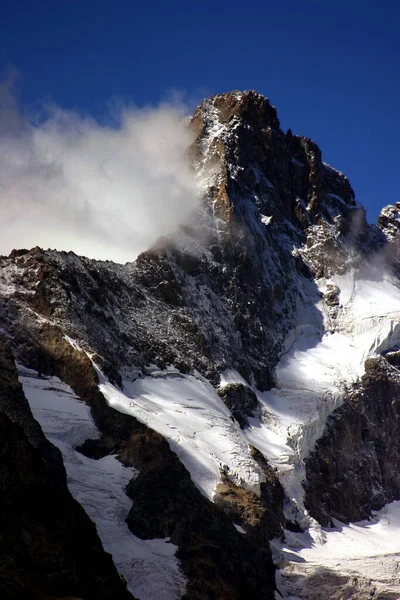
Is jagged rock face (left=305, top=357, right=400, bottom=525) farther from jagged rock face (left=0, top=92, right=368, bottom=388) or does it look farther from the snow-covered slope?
the snow-covered slope

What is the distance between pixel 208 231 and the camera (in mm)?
132750

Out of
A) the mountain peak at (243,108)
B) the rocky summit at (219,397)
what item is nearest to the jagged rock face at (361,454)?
the rocky summit at (219,397)

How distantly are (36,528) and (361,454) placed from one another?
8772 centimetres

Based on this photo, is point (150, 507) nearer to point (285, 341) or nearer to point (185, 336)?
point (185, 336)

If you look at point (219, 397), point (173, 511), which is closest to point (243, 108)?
point (219, 397)

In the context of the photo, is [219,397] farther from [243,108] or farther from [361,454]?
[243,108]

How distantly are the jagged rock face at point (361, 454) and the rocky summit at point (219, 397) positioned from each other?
311 mm

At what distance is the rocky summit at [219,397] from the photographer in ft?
175

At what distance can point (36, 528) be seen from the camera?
44.8 meters

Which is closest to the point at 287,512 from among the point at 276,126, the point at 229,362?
the point at 229,362

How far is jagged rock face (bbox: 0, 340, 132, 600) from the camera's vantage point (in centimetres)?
4281

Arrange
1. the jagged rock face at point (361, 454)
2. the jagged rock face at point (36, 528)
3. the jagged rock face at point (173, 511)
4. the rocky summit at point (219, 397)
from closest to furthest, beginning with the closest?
the jagged rock face at point (36, 528) < the rocky summit at point (219, 397) < the jagged rock face at point (173, 511) < the jagged rock face at point (361, 454)

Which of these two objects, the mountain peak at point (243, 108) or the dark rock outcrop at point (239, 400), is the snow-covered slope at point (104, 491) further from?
the mountain peak at point (243, 108)

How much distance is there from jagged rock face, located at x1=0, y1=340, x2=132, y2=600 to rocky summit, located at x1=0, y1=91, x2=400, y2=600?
0.11m
